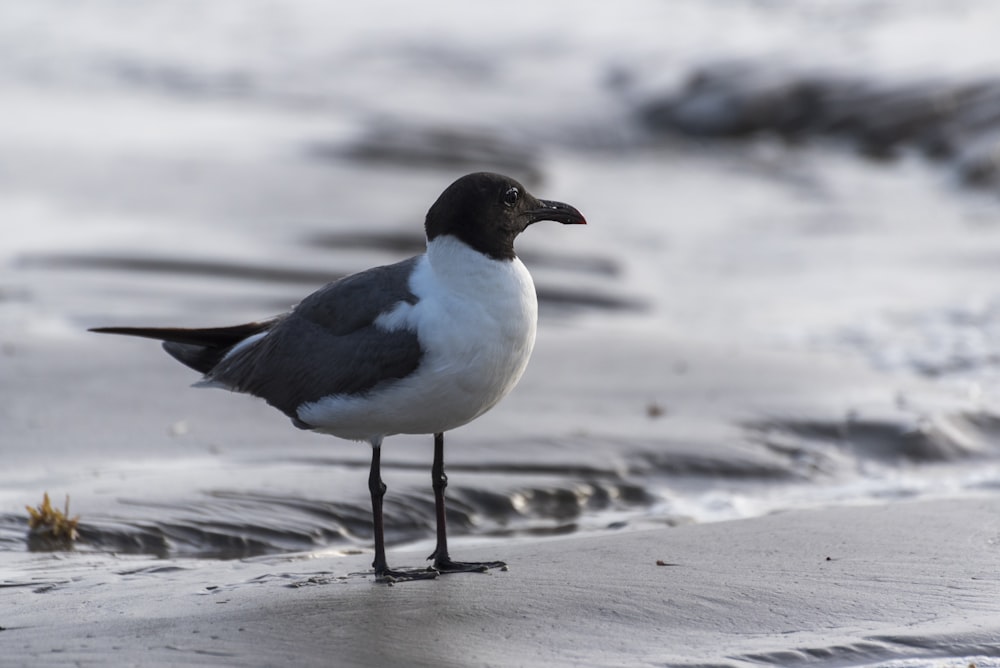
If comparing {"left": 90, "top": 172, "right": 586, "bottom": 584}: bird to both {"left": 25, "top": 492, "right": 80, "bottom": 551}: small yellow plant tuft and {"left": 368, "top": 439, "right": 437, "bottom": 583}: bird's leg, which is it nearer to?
{"left": 368, "top": 439, "right": 437, "bottom": 583}: bird's leg

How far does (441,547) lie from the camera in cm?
451

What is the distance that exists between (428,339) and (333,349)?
1.48 feet

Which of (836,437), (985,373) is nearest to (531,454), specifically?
(836,437)

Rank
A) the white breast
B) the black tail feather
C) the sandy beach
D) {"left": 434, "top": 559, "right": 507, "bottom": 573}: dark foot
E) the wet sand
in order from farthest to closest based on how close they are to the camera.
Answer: the black tail feather < {"left": 434, "top": 559, "right": 507, "bottom": 573}: dark foot < the white breast < the sandy beach < the wet sand

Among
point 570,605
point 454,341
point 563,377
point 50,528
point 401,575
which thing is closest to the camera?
point 570,605

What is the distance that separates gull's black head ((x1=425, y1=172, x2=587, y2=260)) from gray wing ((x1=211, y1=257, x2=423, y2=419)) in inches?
8.5

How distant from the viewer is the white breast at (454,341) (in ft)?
13.7

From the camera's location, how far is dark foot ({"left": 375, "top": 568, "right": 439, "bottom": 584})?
4312 millimetres

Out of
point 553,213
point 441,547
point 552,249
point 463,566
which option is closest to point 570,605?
point 463,566

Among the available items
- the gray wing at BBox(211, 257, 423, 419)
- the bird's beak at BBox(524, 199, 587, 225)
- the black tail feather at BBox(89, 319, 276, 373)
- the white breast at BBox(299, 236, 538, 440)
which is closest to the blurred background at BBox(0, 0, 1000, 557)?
the black tail feather at BBox(89, 319, 276, 373)

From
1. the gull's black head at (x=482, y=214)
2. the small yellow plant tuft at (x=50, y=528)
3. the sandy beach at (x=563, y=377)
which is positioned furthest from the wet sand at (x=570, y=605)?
the gull's black head at (x=482, y=214)

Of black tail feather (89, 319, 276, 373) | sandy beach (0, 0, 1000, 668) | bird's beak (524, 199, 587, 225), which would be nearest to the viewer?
sandy beach (0, 0, 1000, 668)

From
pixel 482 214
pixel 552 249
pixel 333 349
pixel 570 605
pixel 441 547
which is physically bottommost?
pixel 570 605

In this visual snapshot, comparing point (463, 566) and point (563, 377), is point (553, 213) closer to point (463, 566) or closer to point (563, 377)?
point (463, 566)
